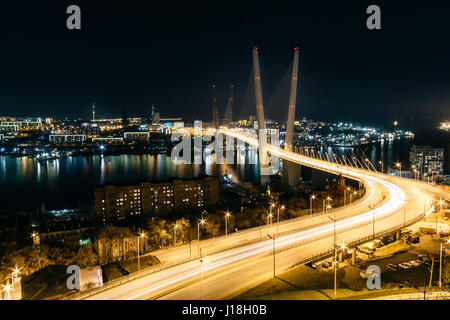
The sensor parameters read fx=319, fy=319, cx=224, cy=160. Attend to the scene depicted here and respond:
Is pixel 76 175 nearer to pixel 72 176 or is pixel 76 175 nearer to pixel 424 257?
pixel 72 176

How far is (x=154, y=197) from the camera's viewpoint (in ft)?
32.8

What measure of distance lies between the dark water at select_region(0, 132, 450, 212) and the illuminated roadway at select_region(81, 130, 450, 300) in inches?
336

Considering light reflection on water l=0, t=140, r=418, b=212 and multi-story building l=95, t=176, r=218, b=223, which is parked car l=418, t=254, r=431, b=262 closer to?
multi-story building l=95, t=176, r=218, b=223

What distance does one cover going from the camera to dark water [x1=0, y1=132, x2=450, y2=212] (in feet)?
38.3

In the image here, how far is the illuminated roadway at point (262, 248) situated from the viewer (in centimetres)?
274

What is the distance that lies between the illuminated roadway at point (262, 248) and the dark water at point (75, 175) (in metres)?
8.54

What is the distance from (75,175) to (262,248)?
1507 centimetres

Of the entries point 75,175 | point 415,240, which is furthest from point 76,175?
point 415,240

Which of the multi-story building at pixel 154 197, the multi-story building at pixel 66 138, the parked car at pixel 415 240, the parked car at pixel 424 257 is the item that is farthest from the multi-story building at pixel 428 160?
the multi-story building at pixel 66 138

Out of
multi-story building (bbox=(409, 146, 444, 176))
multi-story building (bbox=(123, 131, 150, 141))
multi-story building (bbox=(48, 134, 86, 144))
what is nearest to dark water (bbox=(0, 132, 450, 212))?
multi-story building (bbox=(409, 146, 444, 176))

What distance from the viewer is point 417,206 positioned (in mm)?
5004

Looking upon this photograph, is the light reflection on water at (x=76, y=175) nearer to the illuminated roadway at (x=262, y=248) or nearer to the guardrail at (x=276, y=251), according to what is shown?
the illuminated roadway at (x=262, y=248)
